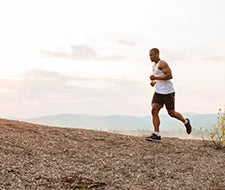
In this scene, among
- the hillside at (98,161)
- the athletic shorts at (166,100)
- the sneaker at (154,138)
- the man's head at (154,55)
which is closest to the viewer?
the hillside at (98,161)

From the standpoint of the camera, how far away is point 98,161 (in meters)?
7.21

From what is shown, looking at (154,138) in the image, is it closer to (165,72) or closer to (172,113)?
(172,113)

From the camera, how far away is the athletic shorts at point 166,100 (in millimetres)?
9000

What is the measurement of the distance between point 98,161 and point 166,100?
241 cm

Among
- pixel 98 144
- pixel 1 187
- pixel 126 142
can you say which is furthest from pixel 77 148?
pixel 1 187

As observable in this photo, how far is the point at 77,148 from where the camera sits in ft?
26.2

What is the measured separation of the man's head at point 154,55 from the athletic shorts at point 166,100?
0.69m

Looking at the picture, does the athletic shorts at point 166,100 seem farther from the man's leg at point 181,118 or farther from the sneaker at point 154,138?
the sneaker at point 154,138

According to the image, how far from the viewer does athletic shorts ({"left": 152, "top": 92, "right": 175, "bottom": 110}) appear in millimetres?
9000

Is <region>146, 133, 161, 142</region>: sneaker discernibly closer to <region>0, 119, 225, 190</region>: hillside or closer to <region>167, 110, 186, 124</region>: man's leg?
<region>0, 119, 225, 190</region>: hillside

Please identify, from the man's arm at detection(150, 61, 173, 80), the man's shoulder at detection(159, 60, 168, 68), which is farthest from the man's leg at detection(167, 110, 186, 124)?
the man's shoulder at detection(159, 60, 168, 68)

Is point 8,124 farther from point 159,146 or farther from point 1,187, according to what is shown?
point 1,187

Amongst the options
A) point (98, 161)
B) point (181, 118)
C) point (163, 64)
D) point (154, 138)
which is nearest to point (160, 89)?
point (163, 64)

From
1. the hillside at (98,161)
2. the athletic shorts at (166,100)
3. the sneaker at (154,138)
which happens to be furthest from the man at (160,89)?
the hillside at (98,161)
